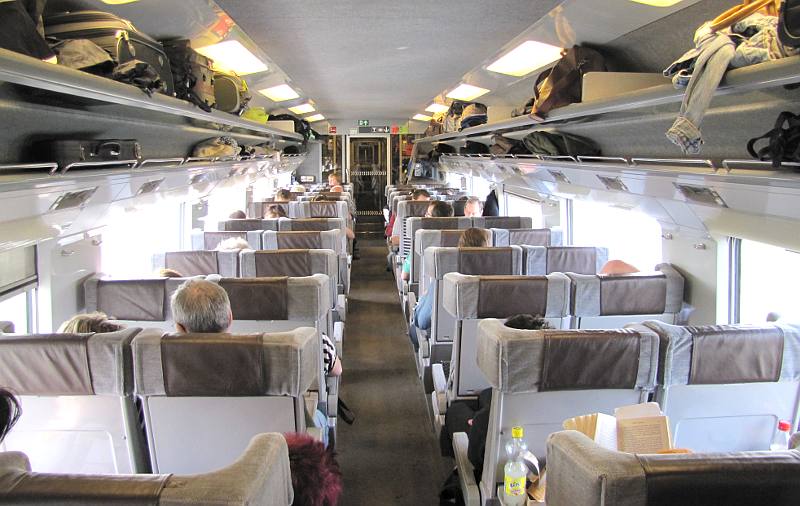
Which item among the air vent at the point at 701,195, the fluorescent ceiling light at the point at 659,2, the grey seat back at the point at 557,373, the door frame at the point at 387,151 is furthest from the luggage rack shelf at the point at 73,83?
the door frame at the point at 387,151

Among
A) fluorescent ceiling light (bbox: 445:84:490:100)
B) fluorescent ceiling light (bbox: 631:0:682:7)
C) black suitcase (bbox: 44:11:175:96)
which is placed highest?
fluorescent ceiling light (bbox: 445:84:490:100)

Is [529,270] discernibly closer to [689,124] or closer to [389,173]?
[689,124]

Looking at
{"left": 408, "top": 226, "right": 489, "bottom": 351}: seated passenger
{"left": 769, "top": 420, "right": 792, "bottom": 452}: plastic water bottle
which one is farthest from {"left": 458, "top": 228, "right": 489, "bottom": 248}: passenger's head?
{"left": 769, "top": 420, "right": 792, "bottom": 452}: plastic water bottle

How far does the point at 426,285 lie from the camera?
250 inches

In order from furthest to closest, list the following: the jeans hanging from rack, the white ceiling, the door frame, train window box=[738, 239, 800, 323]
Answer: the door frame < the white ceiling < train window box=[738, 239, 800, 323] < the jeans hanging from rack

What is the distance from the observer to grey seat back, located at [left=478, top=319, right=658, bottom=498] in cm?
272

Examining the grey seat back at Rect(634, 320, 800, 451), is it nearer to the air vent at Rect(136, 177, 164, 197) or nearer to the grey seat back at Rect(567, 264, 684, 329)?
the grey seat back at Rect(567, 264, 684, 329)

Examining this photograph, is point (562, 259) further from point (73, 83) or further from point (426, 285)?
point (73, 83)

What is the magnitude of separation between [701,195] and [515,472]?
1.99 m

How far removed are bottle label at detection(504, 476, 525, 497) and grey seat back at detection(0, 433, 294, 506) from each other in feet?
4.98

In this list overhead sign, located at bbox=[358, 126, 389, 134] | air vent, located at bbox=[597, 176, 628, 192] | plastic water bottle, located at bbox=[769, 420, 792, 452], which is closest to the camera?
plastic water bottle, located at bbox=[769, 420, 792, 452]

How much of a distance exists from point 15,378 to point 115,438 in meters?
0.49

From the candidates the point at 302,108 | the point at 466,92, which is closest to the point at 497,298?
the point at 466,92

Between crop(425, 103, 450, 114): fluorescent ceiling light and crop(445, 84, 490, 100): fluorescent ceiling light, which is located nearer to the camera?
crop(445, 84, 490, 100): fluorescent ceiling light
